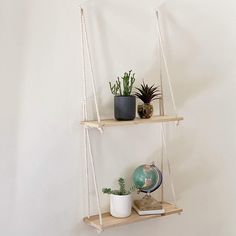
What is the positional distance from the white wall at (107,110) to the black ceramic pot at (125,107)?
0.40ft

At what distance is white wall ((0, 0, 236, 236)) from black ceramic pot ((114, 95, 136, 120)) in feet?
0.40

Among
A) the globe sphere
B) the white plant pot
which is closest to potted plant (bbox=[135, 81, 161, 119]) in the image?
the globe sphere

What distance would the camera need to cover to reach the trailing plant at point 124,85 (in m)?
1.65

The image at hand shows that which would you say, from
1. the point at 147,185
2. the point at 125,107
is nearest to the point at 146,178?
the point at 147,185

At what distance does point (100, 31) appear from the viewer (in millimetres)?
1708

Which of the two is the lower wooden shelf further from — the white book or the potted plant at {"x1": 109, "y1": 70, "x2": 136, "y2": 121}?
the potted plant at {"x1": 109, "y1": 70, "x2": 136, "y2": 121}

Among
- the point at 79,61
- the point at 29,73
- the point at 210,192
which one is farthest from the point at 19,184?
the point at 210,192

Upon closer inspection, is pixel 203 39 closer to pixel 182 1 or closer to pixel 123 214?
pixel 182 1

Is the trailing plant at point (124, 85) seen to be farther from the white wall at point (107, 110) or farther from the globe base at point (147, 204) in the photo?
the globe base at point (147, 204)

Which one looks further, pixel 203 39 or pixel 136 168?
pixel 203 39

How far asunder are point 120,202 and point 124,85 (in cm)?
53

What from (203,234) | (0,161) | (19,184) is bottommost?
(203,234)

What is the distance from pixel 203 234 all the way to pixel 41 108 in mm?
1225

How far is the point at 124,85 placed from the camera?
1654 mm
